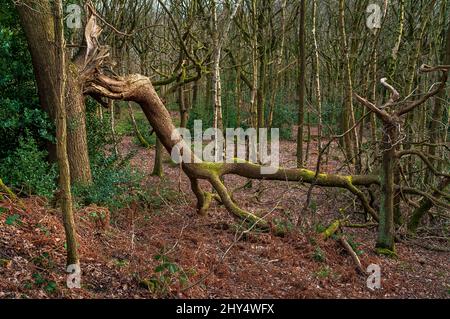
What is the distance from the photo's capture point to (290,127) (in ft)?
69.5


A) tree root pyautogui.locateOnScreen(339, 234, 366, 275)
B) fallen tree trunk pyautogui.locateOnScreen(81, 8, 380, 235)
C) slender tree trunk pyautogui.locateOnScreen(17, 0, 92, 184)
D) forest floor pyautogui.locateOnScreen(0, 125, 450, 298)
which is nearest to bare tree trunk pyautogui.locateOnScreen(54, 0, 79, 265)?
forest floor pyautogui.locateOnScreen(0, 125, 450, 298)

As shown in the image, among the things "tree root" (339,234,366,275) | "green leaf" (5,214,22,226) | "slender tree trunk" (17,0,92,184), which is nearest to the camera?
"green leaf" (5,214,22,226)

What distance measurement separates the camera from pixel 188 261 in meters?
5.74

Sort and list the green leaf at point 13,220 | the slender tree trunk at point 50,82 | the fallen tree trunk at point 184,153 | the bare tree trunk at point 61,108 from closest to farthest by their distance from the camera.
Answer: the bare tree trunk at point 61,108 < the green leaf at point 13,220 < the slender tree trunk at point 50,82 < the fallen tree trunk at point 184,153

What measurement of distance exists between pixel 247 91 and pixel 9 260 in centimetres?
2037

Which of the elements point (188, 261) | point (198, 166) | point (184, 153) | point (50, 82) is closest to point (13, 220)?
point (188, 261)

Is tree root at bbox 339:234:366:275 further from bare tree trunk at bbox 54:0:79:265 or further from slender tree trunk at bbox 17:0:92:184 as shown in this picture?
slender tree trunk at bbox 17:0:92:184

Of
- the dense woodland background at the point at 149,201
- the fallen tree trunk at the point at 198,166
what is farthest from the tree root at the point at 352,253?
the fallen tree trunk at the point at 198,166

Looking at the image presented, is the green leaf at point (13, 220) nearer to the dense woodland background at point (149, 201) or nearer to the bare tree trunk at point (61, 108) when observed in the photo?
the dense woodland background at point (149, 201)

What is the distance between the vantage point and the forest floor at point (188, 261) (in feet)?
15.2

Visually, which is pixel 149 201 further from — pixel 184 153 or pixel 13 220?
pixel 13 220

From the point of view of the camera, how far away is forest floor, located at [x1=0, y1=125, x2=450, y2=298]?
462cm

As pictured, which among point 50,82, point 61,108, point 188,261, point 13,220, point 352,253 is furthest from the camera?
point 50,82

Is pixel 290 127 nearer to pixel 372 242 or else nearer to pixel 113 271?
pixel 372 242
